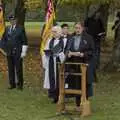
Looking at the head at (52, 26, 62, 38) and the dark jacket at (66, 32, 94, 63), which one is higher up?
the head at (52, 26, 62, 38)

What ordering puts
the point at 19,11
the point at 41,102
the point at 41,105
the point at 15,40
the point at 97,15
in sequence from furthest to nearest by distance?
the point at 19,11 < the point at 97,15 < the point at 15,40 < the point at 41,102 < the point at 41,105

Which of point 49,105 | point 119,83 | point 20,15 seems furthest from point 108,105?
point 20,15

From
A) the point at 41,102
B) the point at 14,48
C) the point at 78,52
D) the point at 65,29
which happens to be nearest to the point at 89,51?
the point at 78,52

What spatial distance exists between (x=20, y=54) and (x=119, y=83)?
370cm

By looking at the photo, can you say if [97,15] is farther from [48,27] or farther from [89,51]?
[89,51]

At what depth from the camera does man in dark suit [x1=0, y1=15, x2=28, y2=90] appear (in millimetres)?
14416

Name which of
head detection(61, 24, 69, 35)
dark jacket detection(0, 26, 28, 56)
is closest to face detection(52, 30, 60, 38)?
head detection(61, 24, 69, 35)

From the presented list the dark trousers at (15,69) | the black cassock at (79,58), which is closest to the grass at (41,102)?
the dark trousers at (15,69)

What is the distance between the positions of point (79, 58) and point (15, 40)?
3.70 metres

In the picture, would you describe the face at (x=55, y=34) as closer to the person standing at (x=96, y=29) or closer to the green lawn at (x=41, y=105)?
the green lawn at (x=41, y=105)

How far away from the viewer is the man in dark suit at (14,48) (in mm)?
14416

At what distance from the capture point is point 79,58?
438 inches

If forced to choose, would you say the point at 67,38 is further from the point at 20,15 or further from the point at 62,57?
the point at 20,15

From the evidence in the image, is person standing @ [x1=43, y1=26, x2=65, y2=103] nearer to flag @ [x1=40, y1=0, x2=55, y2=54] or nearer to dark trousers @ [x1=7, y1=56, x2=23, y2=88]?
flag @ [x1=40, y1=0, x2=55, y2=54]
